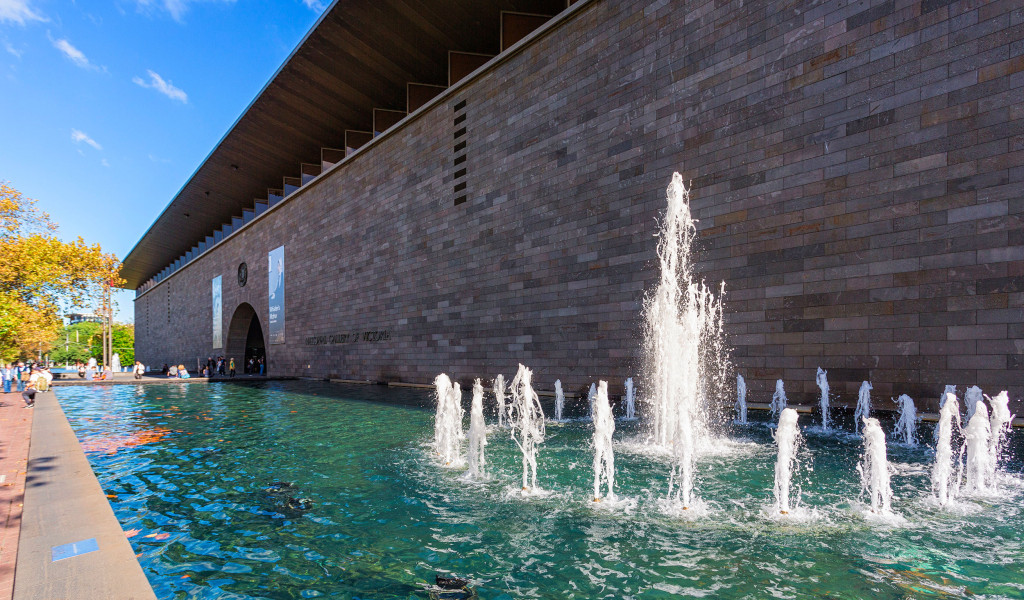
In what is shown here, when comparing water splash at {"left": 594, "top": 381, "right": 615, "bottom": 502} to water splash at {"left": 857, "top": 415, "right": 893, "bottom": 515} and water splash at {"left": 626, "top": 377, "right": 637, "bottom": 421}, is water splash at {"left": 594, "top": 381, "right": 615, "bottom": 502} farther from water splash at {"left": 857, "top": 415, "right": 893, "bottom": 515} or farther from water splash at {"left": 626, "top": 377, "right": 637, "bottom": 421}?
water splash at {"left": 626, "top": 377, "right": 637, "bottom": 421}

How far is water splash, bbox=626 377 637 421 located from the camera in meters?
12.4

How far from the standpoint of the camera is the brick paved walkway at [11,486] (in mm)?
3303

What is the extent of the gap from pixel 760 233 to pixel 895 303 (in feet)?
9.83

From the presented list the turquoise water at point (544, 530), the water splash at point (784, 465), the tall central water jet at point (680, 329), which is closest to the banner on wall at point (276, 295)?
the turquoise water at point (544, 530)

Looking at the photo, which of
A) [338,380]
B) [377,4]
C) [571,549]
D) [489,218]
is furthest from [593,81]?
[338,380]

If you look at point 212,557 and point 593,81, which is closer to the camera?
point 212,557

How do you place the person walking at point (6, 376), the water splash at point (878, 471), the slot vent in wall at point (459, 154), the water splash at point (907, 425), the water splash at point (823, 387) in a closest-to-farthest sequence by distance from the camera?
the water splash at point (878, 471), the water splash at point (907, 425), the water splash at point (823, 387), the slot vent in wall at point (459, 154), the person walking at point (6, 376)

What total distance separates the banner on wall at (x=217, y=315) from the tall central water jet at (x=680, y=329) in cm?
3876

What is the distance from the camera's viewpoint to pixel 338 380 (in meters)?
26.3

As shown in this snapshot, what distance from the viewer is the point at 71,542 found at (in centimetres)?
362

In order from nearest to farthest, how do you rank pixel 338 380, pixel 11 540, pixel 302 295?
pixel 11 540, pixel 338 380, pixel 302 295

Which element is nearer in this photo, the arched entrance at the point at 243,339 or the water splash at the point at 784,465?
the water splash at the point at 784,465

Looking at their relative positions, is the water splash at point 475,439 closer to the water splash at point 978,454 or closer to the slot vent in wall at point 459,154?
the water splash at point 978,454

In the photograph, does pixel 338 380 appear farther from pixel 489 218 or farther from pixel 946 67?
pixel 946 67
